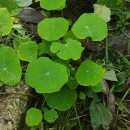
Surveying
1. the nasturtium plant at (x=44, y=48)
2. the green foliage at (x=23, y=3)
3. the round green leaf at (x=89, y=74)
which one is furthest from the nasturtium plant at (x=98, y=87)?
the green foliage at (x=23, y=3)

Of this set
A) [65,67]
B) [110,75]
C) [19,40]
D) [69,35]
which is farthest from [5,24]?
[110,75]

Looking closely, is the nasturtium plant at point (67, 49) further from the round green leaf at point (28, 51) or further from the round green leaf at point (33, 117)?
the round green leaf at point (33, 117)

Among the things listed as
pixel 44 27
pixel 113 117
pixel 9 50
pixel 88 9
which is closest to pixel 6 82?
pixel 9 50

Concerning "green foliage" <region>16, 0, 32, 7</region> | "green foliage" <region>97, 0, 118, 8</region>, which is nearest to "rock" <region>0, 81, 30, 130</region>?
"green foliage" <region>16, 0, 32, 7</region>

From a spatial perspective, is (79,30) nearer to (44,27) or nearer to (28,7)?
(44,27)

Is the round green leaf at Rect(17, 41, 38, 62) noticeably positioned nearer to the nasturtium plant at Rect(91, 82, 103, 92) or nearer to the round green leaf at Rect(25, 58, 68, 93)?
the round green leaf at Rect(25, 58, 68, 93)

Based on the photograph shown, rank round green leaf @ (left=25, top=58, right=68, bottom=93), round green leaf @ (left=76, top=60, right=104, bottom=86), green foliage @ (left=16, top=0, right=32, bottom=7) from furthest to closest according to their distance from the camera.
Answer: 1. green foliage @ (left=16, top=0, right=32, bottom=7)
2. round green leaf @ (left=76, top=60, right=104, bottom=86)
3. round green leaf @ (left=25, top=58, right=68, bottom=93)
